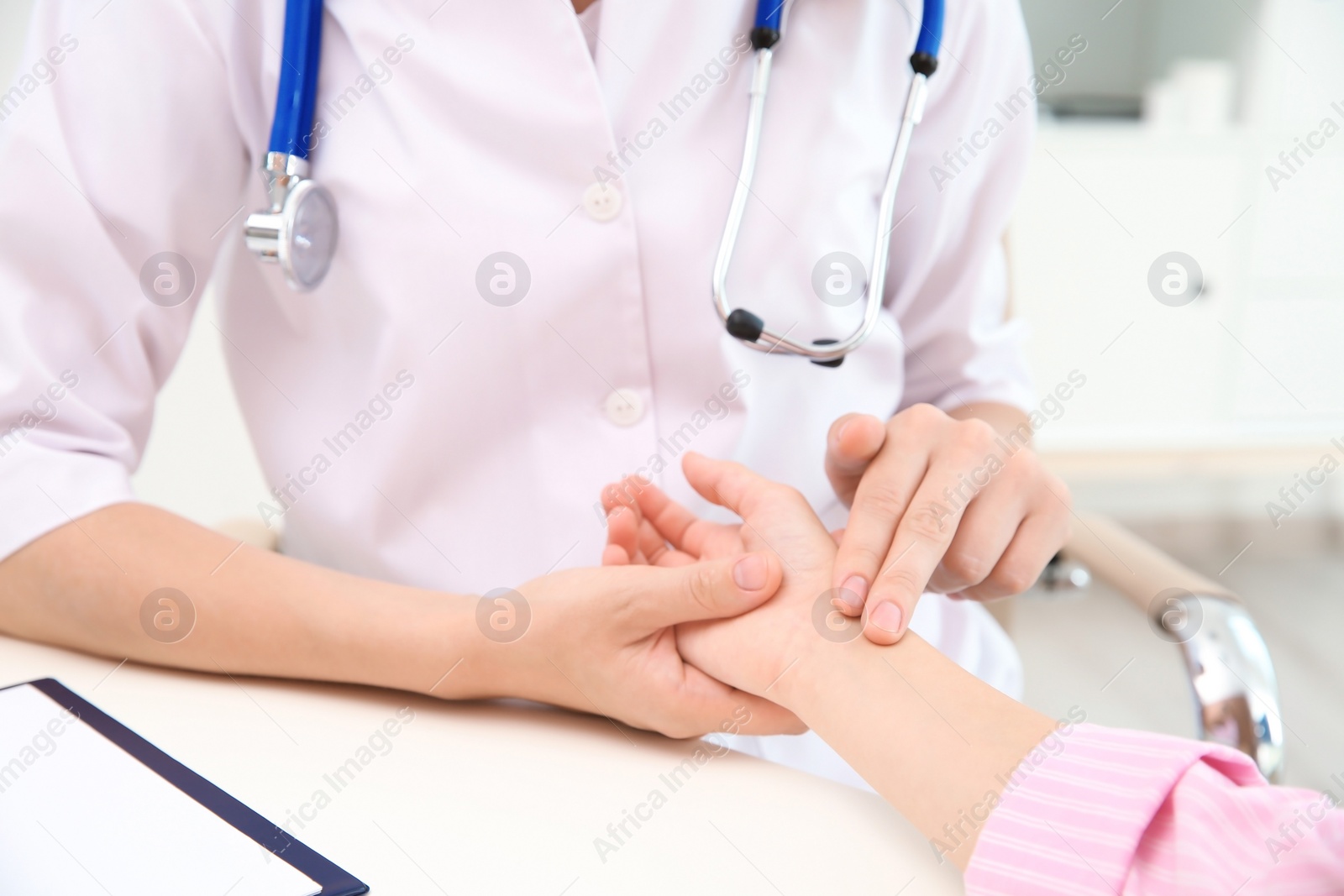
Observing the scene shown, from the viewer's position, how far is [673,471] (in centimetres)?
83

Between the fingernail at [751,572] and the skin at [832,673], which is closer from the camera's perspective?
the skin at [832,673]

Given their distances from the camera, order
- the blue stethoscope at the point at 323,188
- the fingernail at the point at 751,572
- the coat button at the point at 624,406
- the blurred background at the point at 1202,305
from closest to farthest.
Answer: the fingernail at the point at 751,572, the blue stethoscope at the point at 323,188, the coat button at the point at 624,406, the blurred background at the point at 1202,305

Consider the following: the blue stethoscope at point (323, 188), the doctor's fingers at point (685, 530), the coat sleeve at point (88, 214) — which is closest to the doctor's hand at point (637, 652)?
the doctor's fingers at point (685, 530)

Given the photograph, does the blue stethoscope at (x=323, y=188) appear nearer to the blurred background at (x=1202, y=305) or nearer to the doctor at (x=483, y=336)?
the doctor at (x=483, y=336)

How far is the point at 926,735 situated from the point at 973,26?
633mm

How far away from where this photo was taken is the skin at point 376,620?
59 cm

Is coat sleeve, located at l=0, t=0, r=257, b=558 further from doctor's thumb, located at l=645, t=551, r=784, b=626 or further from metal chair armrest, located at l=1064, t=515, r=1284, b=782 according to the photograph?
metal chair armrest, located at l=1064, t=515, r=1284, b=782

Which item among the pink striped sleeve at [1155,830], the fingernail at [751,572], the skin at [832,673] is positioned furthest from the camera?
the fingernail at [751,572]

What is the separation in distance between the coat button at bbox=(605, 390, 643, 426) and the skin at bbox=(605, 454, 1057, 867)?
9 centimetres

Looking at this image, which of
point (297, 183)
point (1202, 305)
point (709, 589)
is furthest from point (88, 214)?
point (1202, 305)

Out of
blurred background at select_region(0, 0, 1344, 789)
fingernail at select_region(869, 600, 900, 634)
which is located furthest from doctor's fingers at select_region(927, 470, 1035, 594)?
blurred background at select_region(0, 0, 1344, 789)

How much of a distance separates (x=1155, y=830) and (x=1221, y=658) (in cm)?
42

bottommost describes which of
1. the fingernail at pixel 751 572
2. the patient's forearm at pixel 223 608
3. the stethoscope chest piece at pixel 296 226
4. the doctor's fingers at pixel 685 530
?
the patient's forearm at pixel 223 608

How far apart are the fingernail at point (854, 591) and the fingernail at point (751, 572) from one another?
50 mm
